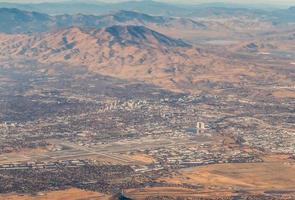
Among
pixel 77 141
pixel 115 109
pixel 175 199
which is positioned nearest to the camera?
pixel 175 199

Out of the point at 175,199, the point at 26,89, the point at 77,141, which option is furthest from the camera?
the point at 26,89

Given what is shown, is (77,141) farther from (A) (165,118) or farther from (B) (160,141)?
(A) (165,118)

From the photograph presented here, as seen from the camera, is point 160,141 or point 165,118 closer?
point 160,141

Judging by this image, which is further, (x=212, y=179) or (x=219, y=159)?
(x=219, y=159)

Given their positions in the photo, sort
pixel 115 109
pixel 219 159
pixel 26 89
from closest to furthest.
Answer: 1. pixel 219 159
2. pixel 115 109
3. pixel 26 89

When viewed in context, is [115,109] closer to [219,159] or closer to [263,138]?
[263,138]

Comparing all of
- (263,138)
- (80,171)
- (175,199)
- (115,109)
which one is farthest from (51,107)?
(175,199)

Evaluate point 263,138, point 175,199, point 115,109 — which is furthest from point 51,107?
point 175,199

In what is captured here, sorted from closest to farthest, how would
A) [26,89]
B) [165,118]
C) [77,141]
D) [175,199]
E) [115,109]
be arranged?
[175,199], [77,141], [165,118], [115,109], [26,89]
